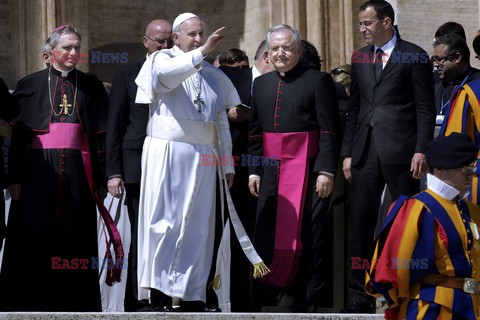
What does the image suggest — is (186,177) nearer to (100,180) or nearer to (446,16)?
(100,180)

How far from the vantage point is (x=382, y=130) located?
9117 mm

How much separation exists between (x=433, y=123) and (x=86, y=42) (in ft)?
21.6

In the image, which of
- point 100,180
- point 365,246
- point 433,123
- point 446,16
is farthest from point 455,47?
point 446,16

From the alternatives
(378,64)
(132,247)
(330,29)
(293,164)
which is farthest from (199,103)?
(330,29)

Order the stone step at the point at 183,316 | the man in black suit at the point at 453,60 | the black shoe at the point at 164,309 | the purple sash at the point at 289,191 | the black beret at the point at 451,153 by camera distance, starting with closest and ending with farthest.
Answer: the black beret at the point at 451,153 → the stone step at the point at 183,316 → the black shoe at the point at 164,309 → the purple sash at the point at 289,191 → the man in black suit at the point at 453,60

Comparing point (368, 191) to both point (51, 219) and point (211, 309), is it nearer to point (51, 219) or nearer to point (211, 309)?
point (211, 309)

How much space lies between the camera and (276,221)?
368 inches

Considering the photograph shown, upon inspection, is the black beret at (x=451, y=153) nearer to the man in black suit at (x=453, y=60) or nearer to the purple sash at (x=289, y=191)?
the purple sash at (x=289, y=191)

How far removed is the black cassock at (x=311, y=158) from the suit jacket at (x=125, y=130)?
79 cm

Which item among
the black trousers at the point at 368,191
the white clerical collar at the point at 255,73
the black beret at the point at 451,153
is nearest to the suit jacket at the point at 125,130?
the white clerical collar at the point at 255,73

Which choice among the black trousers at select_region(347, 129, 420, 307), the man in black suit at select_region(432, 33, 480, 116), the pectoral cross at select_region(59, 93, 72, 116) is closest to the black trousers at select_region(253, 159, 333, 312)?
the black trousers at select_region(347, 129, 420, 307)

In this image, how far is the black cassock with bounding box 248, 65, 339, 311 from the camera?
9.18m

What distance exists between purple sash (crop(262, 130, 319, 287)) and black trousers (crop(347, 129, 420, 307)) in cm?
36

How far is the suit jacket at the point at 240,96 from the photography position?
9969mm
